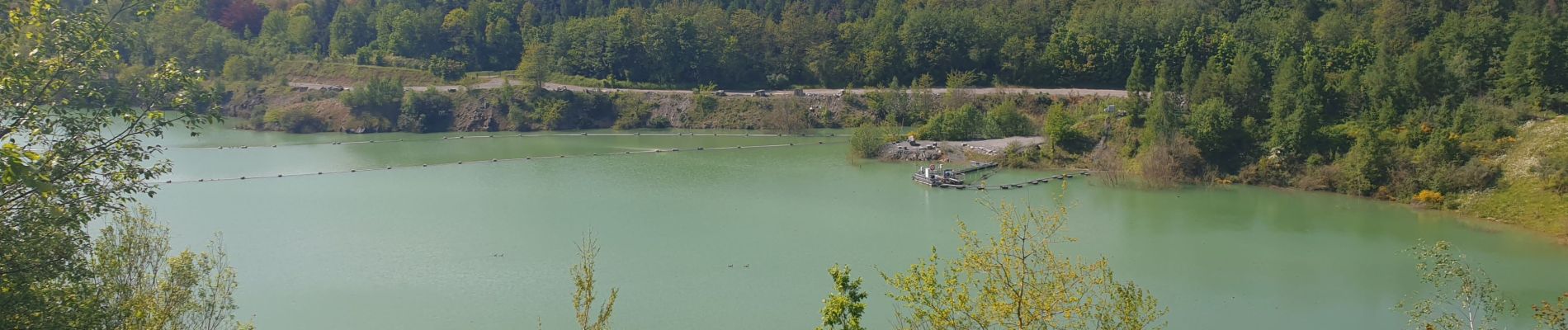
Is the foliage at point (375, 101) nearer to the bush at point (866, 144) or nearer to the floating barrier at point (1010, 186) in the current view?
the bush at point (866, 144)

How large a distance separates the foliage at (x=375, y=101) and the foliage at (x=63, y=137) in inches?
1412

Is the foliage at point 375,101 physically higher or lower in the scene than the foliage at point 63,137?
lower

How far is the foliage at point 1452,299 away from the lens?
8.71 metres

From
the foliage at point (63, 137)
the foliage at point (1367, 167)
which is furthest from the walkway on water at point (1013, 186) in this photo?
the foliage at point (63, 137)

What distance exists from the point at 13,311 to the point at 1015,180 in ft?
73.4

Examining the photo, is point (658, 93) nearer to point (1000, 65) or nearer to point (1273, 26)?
point (1000, 65)

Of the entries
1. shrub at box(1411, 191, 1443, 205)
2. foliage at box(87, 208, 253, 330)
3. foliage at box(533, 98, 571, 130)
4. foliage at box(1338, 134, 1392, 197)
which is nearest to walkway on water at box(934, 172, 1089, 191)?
foliage at box(1338, 134, 1392, 197)

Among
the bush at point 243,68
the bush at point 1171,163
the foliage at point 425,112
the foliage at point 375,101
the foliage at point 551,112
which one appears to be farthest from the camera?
the bush at point 243,68

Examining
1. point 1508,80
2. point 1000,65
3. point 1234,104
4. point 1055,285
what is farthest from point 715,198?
point 1000,65

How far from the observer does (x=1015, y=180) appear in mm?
26406

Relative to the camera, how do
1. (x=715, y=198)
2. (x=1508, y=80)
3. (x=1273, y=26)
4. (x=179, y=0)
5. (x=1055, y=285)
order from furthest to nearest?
(x=1273, y=26), (x=1508, y=80), (x=715, y=198), (x=1055, y=285), (x=179, y=0)

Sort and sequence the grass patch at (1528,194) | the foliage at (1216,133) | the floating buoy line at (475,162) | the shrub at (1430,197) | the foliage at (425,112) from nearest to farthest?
1. the grass patch at (1528,194)
2. the shrub at (1430,197)
3. the foliage at (1216,133)
4. the floating buoy line at (475,162)
5. the foliage at (425,112)

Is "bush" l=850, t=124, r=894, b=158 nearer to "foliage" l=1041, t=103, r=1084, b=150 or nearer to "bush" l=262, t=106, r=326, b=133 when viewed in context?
"foliage" l=1041, t=103, r=1084, b=150

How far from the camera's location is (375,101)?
137 ft
